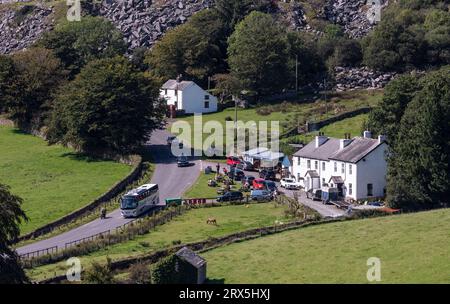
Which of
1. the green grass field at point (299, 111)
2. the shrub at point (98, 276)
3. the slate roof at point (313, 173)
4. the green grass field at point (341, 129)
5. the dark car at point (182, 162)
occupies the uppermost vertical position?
the green grass field at point (299, 111)

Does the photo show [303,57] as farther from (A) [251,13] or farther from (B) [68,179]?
(B) [68,179]

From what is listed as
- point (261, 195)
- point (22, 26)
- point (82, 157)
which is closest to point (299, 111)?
point (82, 157)

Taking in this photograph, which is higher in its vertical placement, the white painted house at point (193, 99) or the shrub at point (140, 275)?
the white painted house at point (193, 99)

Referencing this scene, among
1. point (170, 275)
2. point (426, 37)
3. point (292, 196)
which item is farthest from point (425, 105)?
point (426, 37)

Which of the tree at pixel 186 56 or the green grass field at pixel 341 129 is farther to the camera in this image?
the tree at pixel 186 56

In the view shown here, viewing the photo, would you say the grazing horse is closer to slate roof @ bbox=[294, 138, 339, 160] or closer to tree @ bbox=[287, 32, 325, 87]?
slate roof @ bbox=[294, 138, 339, 160]

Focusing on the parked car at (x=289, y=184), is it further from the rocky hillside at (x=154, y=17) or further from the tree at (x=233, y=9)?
the rocky hillside at (x=154, y=17)

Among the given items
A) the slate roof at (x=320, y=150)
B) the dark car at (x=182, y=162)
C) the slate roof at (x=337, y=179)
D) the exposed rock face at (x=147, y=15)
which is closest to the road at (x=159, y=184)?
the dark car at (x=182, y=162)

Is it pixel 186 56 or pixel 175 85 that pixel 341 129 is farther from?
pixel 186 56
